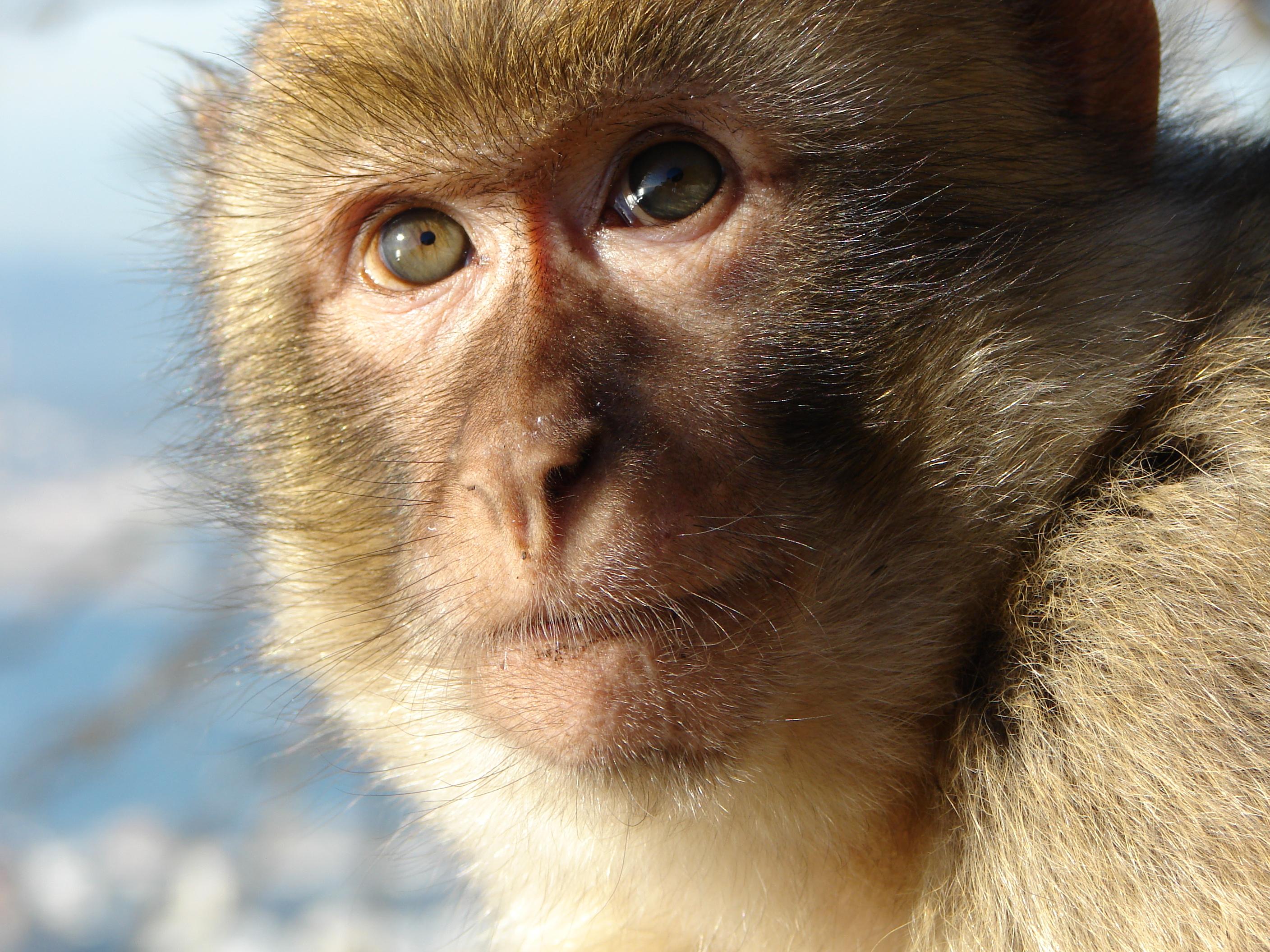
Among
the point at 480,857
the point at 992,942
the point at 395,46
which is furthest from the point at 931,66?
the point at 480,857

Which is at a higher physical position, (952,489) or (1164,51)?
(1164,51)

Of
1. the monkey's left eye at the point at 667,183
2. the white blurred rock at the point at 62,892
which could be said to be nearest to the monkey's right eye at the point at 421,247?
the monkey's left eye at the point at 667,183

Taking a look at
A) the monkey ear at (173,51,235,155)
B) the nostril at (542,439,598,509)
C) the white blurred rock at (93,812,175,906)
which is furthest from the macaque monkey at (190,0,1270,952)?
the white blurred rock at (93,812,175,906)

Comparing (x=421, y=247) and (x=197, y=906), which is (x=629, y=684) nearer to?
(x=421, y=247)

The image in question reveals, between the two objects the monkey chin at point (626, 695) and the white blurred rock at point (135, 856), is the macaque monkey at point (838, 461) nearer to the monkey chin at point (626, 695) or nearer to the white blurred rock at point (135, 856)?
the monkey chin at point (626, 695)

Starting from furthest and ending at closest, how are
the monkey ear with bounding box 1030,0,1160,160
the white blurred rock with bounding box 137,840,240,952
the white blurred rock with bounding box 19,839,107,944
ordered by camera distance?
the white blurred rock with bounding box 137,840,240,952
the white blurred rock with bounding box 19,839,107,944
the monkey ear with bounding box 1030,0,1160,160

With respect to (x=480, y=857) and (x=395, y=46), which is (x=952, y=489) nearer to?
(x=395, y=46)

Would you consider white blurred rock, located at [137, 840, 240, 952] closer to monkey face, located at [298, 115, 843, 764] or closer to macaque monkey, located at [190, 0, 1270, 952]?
macaque monkey, located at [190, 0, 1270, 952]
